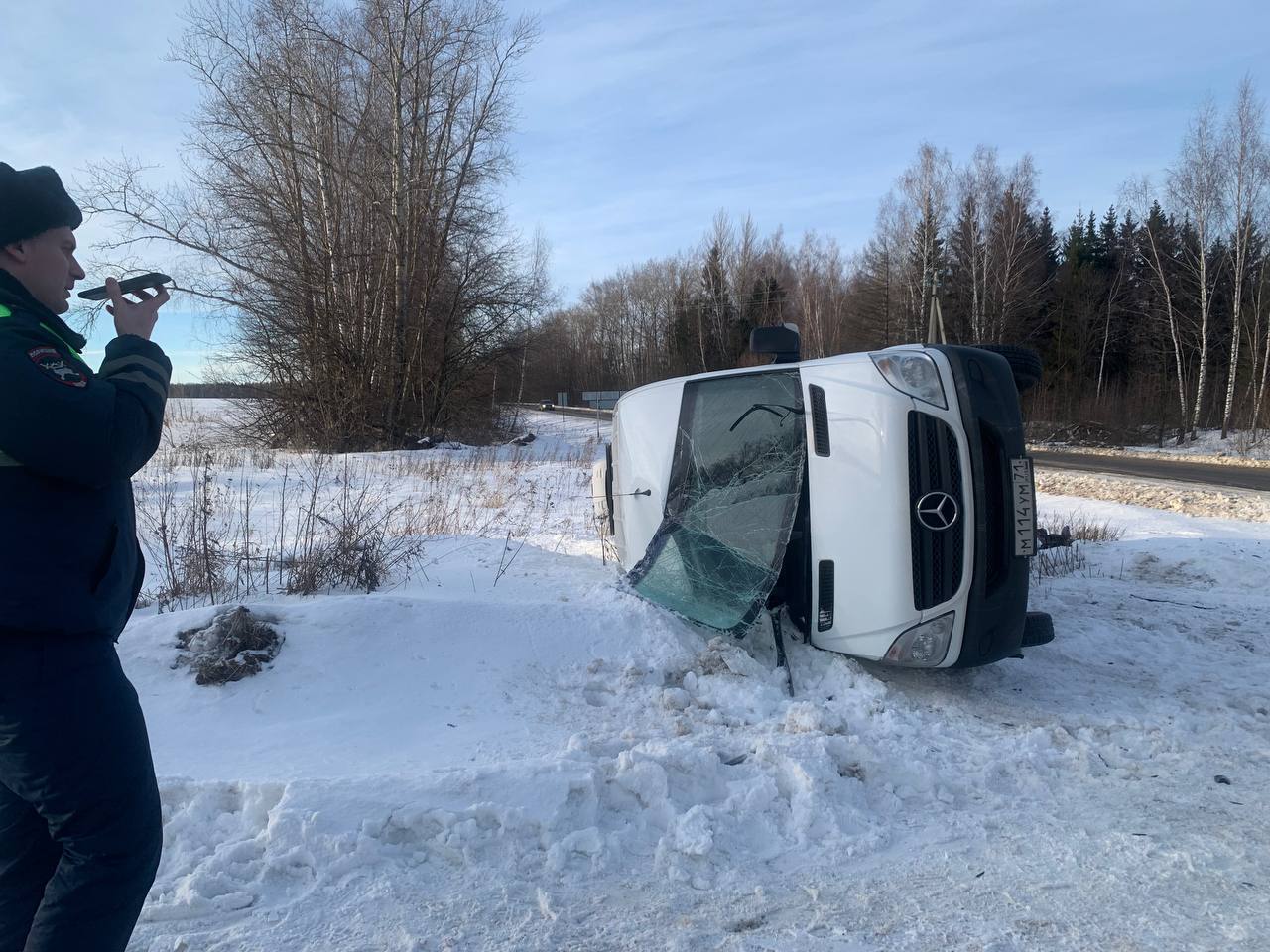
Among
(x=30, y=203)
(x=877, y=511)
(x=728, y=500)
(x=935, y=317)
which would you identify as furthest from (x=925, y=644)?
(x=935, y=317)

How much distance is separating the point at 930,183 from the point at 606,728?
39197 mm

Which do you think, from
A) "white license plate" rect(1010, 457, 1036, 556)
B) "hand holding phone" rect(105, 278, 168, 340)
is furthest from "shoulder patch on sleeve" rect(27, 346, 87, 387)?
"white license plate" rect(1010, 457, 1036, 556)

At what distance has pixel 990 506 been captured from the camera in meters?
4.03

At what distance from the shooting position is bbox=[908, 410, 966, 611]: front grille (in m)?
3.93

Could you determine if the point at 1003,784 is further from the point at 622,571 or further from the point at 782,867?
the point at 622,571

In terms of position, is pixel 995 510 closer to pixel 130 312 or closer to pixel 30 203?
pixel 130 312

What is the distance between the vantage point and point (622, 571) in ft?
19.2

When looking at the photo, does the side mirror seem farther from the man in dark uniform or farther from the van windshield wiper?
the man in dark uniform

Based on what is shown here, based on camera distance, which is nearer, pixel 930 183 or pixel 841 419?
pixel 841 419

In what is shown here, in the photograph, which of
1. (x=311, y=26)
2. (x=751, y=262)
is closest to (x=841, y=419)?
(x=311, y=26)

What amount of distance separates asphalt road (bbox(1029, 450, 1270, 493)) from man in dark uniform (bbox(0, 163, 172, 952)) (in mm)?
17483

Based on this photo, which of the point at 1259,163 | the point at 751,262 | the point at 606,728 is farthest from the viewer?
the point at 751,262

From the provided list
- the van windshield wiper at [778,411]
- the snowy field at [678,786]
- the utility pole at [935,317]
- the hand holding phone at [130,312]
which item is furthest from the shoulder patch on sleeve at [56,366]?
the utility pole at [935,317]

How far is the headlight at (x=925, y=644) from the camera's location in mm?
3928
